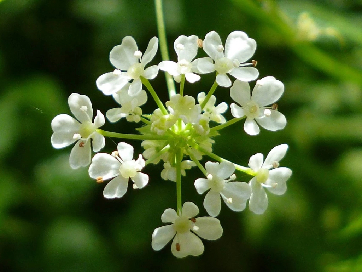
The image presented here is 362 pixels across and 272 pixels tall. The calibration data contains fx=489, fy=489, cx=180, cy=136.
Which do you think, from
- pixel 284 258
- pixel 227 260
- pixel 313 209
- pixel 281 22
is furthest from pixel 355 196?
pixel 281 22

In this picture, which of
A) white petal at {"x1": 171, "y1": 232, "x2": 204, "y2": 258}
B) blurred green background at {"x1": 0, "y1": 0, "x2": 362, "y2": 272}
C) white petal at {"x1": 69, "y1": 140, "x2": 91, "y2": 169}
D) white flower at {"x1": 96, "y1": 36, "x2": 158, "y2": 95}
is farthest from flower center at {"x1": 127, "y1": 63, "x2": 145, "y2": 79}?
blurred green background at {"x1": 0, "y1": 0, "x2": 362, "y2": 272}

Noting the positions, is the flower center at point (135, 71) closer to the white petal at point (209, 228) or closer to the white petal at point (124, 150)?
the white petal at point (124, 150)

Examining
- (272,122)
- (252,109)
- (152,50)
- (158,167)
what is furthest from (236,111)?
(158,167)

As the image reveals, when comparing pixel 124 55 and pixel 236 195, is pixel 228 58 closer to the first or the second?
pixel 124 55

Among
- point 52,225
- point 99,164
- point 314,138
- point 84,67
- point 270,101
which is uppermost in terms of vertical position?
point 270,101

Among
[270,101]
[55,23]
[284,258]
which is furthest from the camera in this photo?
[55,23]

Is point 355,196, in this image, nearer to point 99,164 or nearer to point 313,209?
point 313,209
